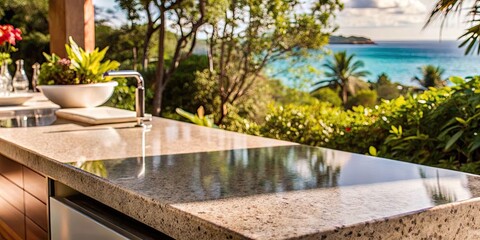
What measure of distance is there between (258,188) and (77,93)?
173 cm

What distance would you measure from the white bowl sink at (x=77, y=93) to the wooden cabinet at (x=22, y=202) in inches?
25.5

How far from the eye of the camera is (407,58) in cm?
1427

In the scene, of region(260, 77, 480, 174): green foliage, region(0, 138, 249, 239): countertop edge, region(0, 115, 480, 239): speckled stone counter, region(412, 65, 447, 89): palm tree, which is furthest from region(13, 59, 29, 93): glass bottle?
region(412, 65, 447, 89): palm tree

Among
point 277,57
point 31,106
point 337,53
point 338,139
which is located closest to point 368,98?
point 337,53

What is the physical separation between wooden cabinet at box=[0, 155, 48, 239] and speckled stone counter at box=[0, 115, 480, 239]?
0.07 meters

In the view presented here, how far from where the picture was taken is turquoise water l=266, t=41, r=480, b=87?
42.0 ft

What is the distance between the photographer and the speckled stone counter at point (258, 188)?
3.55ft

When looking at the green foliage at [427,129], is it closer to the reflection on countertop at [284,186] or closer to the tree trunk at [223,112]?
the reflection on countertop at [284,186]

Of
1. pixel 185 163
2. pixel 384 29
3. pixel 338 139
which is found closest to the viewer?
pixel 185 163

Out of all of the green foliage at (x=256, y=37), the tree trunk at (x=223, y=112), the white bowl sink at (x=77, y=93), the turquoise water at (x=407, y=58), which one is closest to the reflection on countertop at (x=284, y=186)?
the white bowl sink at (x=77, y=93)

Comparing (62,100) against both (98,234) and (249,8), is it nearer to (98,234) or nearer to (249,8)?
(98,234)

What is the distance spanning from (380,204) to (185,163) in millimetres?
619

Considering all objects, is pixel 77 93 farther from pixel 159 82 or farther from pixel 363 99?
pixel 363 99

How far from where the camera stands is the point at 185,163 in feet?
5.41
